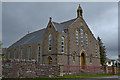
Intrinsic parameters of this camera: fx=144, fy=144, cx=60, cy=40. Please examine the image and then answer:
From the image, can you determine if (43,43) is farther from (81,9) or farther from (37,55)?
(81,9)

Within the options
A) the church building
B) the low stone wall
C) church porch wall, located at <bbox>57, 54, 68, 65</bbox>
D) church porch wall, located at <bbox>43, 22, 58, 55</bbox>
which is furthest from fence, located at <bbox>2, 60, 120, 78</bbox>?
church porch wall, located at <bbox>43, 22, 58, 55</bbox>

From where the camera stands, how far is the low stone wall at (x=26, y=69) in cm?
1614

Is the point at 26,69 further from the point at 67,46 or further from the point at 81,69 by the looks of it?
the point at 81,69

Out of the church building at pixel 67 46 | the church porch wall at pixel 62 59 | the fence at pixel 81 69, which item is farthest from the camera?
the church building at pixel 67 46

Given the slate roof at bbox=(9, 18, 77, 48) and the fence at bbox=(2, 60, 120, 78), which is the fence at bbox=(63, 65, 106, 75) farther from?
the slate roof at bbox=(9, 18, 77, 48)

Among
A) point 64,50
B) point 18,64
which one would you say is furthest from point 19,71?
point 64,50

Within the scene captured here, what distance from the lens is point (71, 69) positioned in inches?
989

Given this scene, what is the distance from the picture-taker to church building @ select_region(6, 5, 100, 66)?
28219mm

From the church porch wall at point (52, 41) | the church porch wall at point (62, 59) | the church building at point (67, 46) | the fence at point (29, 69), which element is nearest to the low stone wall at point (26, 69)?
the fence at point (29, 69)

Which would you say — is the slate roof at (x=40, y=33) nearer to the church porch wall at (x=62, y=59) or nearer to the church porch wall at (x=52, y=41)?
the church porch wall at (x=52, y=41)

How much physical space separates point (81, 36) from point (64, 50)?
21.6ft

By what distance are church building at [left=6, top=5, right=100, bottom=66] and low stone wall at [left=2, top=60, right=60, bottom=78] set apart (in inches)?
273

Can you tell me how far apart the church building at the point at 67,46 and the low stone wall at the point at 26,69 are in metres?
6.94

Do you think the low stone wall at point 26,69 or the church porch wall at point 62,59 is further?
the church porch wall at point 62,59
